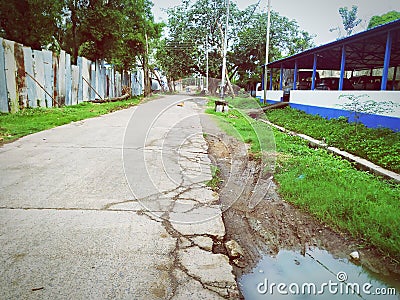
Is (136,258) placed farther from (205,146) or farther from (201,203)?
(205,146)

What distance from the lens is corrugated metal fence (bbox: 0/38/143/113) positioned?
1034 cm

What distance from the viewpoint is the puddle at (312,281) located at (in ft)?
7.86

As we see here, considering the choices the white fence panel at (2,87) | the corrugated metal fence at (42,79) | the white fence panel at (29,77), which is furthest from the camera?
the white fence panel at (29,77)

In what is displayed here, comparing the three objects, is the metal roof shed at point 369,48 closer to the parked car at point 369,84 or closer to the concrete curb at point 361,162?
the parked car at point 369,84

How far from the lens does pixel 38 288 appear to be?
83.9 inches

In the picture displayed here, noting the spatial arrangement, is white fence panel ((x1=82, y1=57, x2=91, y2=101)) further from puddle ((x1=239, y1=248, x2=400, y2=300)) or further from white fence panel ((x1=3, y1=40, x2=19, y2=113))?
puddle ((x1=239, y1=248, x2=400, y2=300))

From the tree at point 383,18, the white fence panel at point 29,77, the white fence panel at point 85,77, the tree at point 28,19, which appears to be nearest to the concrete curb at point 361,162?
the white fence panel at point 29,77

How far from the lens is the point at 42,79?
41.3 ft

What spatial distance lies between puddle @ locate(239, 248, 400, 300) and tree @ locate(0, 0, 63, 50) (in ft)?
49.7

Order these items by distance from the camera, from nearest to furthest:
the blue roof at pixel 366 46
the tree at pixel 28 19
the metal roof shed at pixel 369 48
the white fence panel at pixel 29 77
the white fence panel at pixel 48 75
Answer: the metal roof shed at pixel 369 48, the blue roof at pixel 366 46, the white fence panel at pixel 29 77, the white fence panel at pixel 48 75, the tree at pixel 28 19

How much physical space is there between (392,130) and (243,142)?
148 inches

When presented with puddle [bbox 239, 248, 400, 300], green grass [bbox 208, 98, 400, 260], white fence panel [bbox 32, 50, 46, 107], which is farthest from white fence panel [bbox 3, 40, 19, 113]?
puddle [bbox 239, 248, 400, 300]

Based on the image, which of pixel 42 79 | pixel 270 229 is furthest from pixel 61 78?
pixel 270 229

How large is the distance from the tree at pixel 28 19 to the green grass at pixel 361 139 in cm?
1216
